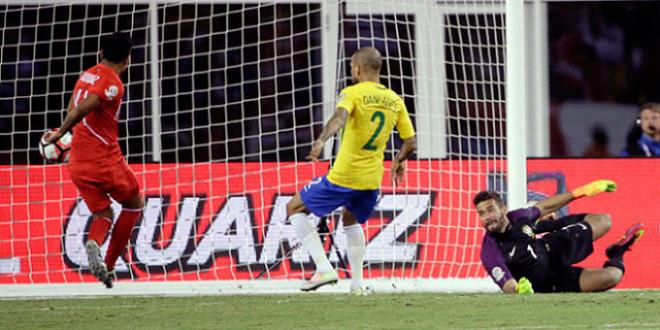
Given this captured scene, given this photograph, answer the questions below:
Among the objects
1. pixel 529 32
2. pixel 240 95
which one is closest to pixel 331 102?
pixel 240 95

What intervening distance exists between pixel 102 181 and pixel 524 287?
322 cm

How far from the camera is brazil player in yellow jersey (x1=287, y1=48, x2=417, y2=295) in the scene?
12602 millimetres

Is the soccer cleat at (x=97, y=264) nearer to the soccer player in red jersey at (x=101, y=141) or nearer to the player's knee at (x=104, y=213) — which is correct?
the soccer player in red jersey at (x=101, y=141)

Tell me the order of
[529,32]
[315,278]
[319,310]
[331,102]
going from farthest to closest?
1. [529,32]
2. [331,102]
3. [315,278]
4. [319,310]

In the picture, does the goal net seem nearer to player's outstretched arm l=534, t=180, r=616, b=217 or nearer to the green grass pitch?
player's outstretched arm l=534, t=180, r=616, b=217

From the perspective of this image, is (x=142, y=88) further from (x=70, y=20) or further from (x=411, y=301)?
(x=411, y=301)

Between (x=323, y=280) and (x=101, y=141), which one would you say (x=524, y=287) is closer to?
(x=323, y=280)

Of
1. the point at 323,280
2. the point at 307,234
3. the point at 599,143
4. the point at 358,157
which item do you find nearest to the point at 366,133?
the point at 358,157

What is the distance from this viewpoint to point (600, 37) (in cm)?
1825

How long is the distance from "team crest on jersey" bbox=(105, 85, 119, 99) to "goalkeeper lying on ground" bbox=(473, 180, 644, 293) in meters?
2.86

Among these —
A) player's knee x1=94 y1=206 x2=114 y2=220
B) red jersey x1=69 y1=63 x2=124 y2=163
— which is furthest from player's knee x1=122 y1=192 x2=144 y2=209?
red jersey x1=69 y1=63 x2=124 y2=163

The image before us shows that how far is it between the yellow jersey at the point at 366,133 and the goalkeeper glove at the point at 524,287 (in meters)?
1.39

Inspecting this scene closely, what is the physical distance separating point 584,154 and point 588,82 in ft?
2.39

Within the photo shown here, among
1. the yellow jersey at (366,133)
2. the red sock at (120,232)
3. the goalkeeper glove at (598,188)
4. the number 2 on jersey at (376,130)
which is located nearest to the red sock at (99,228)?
the red sock at (120,232)
